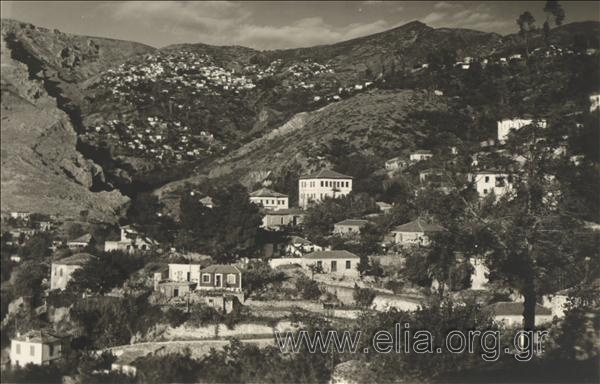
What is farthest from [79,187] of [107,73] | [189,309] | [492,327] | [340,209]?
[107,73]

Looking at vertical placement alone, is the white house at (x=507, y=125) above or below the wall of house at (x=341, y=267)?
above

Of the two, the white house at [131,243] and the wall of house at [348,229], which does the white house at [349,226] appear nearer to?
the wall of house at [348,229]

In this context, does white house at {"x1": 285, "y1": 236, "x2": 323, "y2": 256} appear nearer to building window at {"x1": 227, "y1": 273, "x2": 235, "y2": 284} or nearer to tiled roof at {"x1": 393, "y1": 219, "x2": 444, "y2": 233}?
tiled roof at {"x1": 393, "y1": 219, "x2": 444, "y2": 233}

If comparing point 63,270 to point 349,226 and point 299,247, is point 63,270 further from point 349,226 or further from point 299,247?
point 349,226

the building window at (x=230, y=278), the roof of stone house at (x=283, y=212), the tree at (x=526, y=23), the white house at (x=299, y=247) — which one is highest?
the tree at (x=526, y=23)

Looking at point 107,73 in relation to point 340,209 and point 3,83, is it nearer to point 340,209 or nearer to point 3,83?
point 3,83

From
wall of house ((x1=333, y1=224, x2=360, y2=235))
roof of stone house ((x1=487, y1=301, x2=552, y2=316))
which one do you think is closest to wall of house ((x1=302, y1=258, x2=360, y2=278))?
wall of house ((x1=333, y1=224, x2=360, y2=235))

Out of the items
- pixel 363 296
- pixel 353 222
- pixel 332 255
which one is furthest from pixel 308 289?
pixel 353 222

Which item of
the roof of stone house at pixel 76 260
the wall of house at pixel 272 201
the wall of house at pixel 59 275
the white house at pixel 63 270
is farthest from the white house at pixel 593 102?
the wall of house at pixel 59 275
